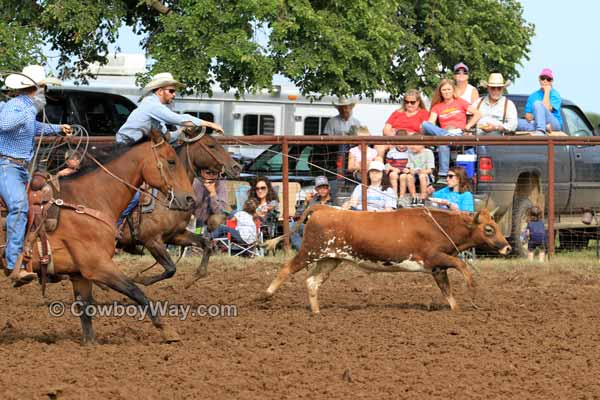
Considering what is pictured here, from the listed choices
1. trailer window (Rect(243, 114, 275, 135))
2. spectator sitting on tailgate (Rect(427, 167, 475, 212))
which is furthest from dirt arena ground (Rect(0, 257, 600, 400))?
trailer window (Rect(243, 114, 275, 135))

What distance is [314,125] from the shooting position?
22.1 meters

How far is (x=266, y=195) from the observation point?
14.6 metres

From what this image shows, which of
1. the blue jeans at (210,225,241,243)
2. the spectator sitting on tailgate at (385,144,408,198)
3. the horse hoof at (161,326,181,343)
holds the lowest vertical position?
the horse hoof at (161,326,181,343)

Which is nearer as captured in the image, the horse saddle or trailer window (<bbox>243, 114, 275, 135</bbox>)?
the horse saddle

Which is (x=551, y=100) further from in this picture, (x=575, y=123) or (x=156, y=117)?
(x=156, y=117)

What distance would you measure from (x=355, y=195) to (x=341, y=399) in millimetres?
7364

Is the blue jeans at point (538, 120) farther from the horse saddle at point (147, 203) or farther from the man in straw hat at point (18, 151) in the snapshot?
the man in straw hat at point (18, 151)

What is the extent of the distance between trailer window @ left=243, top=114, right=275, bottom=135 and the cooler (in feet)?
26.6

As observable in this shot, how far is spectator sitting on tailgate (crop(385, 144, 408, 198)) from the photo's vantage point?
14.1 meters

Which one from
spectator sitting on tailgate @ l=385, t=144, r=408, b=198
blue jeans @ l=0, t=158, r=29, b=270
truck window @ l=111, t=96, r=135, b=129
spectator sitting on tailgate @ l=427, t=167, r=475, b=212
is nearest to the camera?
blue jeans @ l=0, t=158, r=29, b=270

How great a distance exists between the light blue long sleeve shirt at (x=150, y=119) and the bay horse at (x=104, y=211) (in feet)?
4.51

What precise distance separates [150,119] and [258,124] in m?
11.2

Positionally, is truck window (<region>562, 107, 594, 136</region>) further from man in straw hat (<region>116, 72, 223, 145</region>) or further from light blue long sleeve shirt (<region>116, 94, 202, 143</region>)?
light blue long sleeve shirt (<region>116, 94, 202, 143</region>)

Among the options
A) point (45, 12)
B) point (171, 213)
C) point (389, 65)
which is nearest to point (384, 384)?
point (171, 213)
